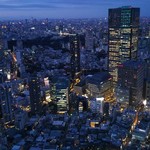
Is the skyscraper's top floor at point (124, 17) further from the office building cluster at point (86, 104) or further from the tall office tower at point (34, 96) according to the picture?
the tall office tower at point (34, 96)

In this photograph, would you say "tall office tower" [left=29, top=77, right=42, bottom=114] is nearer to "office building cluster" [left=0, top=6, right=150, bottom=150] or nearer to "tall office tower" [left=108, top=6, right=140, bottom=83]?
"office building cluster" [left=0, top=6, right=150, bottom=150]

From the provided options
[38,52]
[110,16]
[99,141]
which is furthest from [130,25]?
[38,52]

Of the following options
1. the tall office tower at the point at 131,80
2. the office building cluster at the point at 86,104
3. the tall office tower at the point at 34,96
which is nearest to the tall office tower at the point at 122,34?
the office building cluster at the point at 86,104

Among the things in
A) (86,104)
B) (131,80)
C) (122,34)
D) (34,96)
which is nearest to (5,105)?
(34,96)

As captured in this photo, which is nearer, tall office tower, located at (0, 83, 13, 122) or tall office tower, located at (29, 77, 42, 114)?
tall office tower, located at (0, 83, 13, 122)

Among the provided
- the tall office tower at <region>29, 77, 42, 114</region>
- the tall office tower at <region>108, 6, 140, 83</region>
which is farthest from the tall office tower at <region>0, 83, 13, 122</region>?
the tall office tower at <region>108, 6, 140, 83</region>
